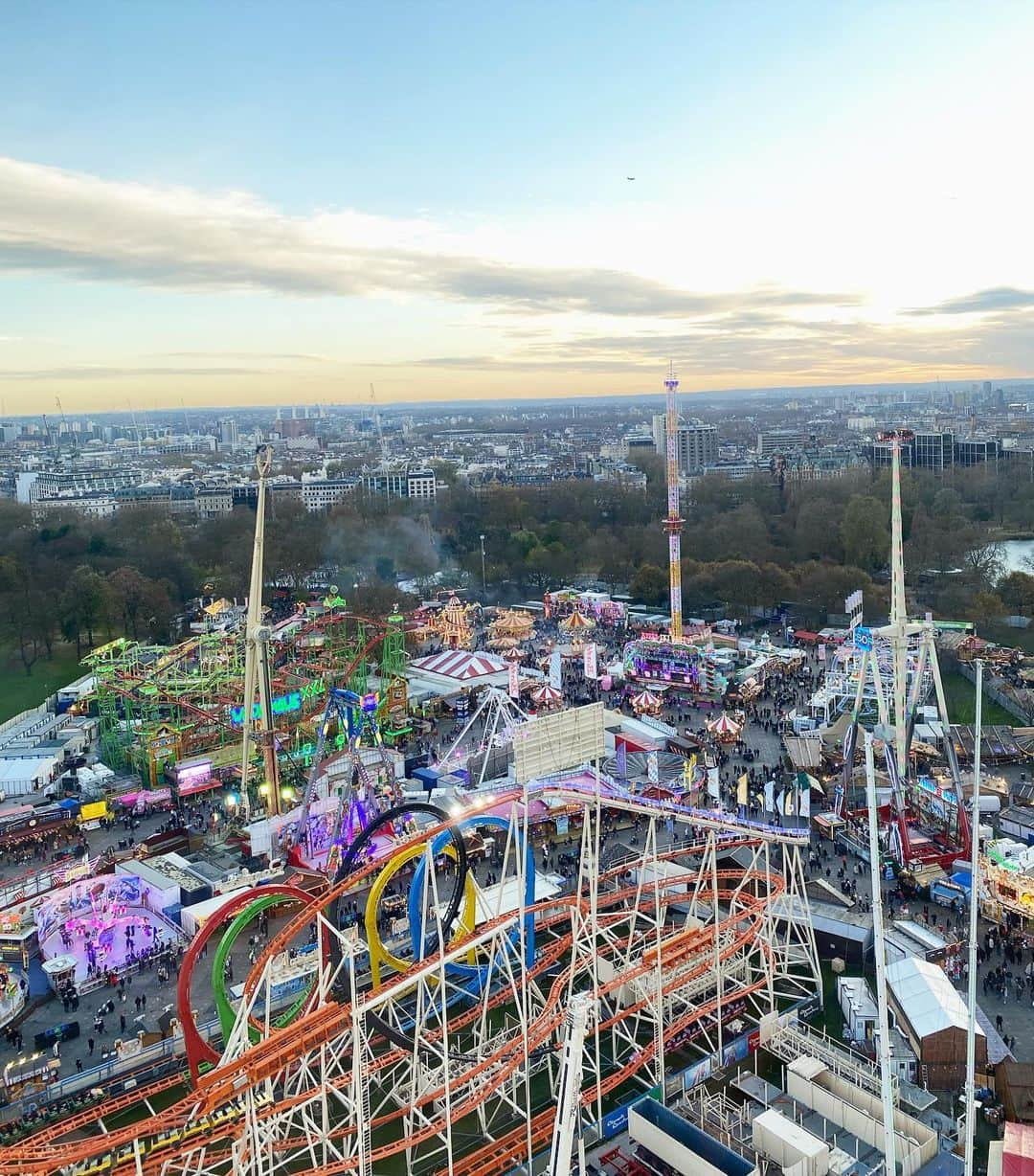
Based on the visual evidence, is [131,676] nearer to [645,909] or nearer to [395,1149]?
[645,909]

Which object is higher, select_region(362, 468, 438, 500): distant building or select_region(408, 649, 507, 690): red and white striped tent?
select_region(362, 468, 438, 500): distant building

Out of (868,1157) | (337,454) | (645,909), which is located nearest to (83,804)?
(645,909)

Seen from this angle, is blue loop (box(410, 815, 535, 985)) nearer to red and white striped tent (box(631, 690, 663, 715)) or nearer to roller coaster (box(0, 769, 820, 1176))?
roller coaster (box(0, 769, 820, 1176))

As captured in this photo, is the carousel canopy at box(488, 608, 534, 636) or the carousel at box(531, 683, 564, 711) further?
the carousel canopy at box(488, 608, 534, 636)

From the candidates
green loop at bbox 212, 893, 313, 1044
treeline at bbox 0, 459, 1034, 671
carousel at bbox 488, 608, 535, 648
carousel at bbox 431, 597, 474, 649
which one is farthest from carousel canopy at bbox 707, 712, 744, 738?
green loop at bbox 212, 893, 313, 1044

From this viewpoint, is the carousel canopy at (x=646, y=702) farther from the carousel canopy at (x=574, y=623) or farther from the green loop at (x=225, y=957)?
the green loop at (x=225, y=957)

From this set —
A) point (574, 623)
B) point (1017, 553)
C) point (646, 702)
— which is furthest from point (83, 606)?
point (1017, 553)

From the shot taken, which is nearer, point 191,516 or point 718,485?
point 718,485
